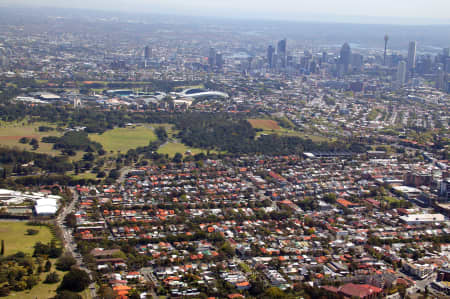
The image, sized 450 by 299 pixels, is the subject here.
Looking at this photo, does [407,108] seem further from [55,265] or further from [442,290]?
[55,265]

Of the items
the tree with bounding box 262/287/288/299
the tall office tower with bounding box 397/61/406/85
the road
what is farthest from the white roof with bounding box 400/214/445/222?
the tall office tower with bounding box 397/61/406/85

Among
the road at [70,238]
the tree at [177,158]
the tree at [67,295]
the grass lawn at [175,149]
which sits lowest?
the road at [70,238]

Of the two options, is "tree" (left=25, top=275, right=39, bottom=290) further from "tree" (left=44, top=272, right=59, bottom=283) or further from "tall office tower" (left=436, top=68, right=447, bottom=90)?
"tall office tower" (left=436, top=68, right=447, bottom=90)

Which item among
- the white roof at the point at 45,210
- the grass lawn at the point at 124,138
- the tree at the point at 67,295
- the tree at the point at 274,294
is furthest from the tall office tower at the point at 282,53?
the tree at the point at 67,295

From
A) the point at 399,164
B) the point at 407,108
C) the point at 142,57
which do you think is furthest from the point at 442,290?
the point at 142,57

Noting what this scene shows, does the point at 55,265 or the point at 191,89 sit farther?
the point at 191,89

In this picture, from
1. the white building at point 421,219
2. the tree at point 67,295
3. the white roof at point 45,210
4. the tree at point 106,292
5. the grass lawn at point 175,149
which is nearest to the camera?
the tree at point 67,295

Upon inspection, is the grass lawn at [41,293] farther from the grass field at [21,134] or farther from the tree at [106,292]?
the grass field at [21,134]

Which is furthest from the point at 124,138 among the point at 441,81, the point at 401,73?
the point at 401,73
